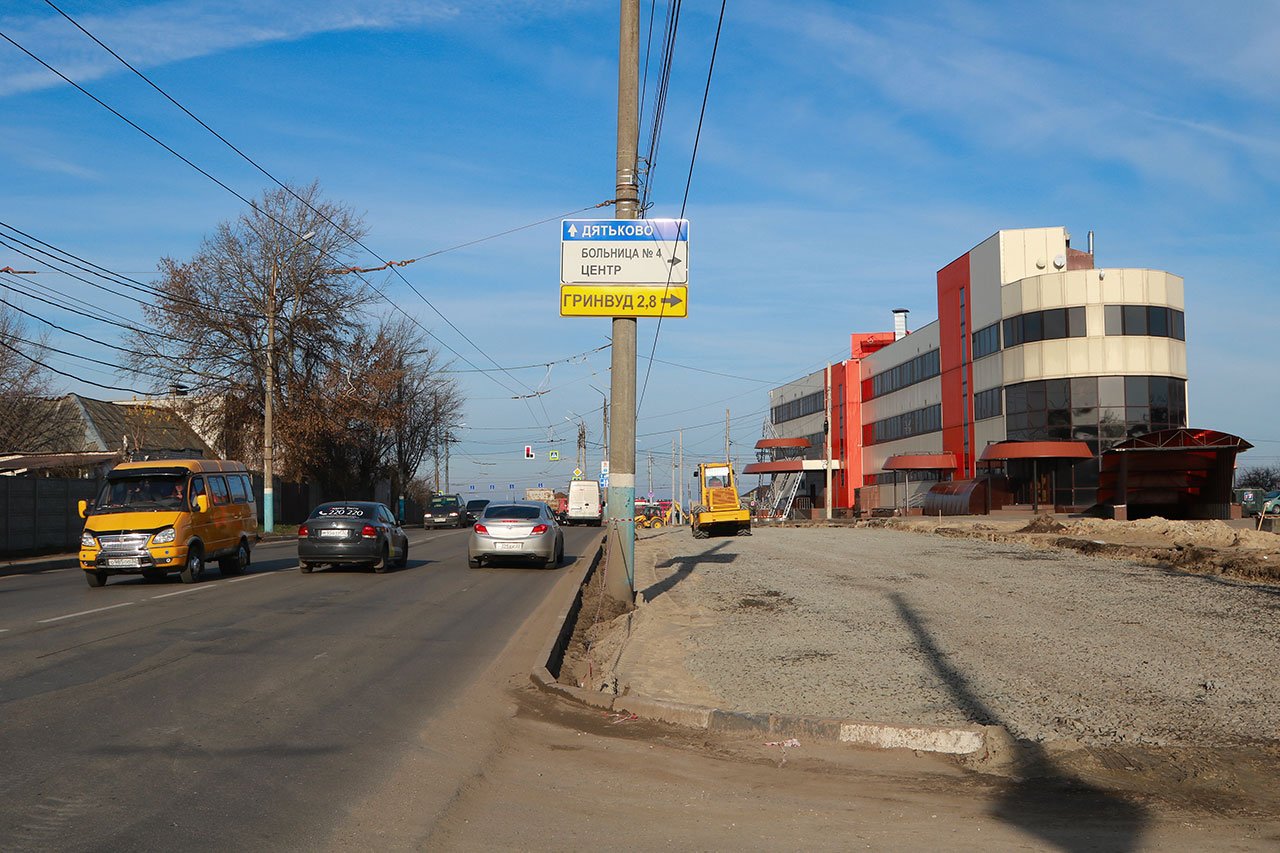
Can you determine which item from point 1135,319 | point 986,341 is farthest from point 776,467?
point 1135,319

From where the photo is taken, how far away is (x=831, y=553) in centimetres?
2753

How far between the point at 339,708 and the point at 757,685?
135 inches

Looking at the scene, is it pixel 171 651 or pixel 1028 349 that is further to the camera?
pixel 1028 349

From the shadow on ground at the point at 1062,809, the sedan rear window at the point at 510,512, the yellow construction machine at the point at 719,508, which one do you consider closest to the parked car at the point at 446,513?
the yellow construction machine at the point at 719,508

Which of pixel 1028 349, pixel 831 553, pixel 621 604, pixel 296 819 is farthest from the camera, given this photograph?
pixel 1028 349

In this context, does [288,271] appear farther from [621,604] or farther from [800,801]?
[800,801]

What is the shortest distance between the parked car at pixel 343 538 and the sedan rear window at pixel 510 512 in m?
2.41

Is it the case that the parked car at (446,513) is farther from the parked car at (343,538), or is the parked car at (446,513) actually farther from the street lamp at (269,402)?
the parked car at (343,538)

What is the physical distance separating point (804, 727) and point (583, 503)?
52751 mm

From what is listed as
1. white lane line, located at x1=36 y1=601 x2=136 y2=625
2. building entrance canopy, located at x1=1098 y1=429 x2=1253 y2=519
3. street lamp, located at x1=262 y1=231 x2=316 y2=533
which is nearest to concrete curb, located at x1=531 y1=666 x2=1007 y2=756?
white lane line, located at x1=36 y1=601 x2=136 y2=625

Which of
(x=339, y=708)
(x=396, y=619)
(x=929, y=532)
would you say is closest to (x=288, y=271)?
(x=929, y=532)

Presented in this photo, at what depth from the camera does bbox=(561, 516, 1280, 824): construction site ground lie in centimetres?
690

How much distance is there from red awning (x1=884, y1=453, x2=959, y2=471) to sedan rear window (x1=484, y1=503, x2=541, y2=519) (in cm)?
4222

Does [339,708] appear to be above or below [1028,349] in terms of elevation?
below
